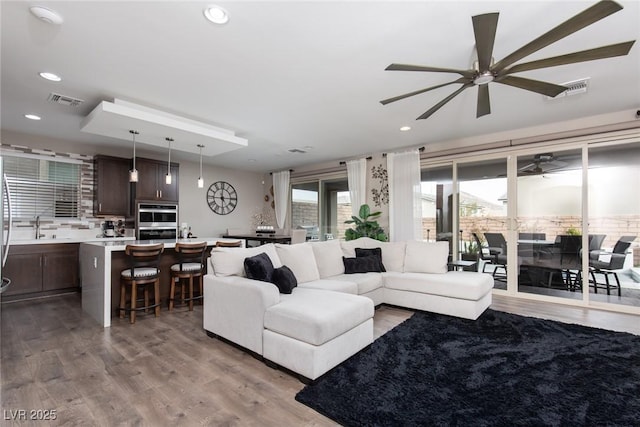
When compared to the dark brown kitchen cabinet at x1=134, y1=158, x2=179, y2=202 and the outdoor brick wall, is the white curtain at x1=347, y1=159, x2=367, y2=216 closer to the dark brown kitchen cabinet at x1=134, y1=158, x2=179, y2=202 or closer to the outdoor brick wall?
the outdoor brick wall

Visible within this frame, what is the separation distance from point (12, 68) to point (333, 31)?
2924 mm

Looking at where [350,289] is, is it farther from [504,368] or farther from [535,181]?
[535,181]

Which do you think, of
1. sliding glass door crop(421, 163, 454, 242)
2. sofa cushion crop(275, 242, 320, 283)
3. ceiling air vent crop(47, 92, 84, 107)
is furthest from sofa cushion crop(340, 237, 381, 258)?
ceiling air vent crop(47, 92, 84, 107)

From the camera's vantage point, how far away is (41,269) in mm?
4594

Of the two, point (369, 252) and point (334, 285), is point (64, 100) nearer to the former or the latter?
point (334, 285)

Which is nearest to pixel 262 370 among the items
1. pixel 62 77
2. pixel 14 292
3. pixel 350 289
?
pixel 350 289

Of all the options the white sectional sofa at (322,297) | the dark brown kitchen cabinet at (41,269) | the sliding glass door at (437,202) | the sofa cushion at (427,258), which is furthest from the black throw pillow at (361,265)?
the dark brown kitchen cabinet at (41,269)

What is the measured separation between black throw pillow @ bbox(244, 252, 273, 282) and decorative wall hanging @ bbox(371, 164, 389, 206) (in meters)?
3.65

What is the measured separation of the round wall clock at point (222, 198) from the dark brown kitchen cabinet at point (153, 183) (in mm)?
1296

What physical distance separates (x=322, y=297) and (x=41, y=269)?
4664 mm

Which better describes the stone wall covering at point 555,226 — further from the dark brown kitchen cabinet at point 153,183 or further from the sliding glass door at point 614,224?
the dark brown kitchen cabinet at point 153,183

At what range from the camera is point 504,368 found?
2.41m

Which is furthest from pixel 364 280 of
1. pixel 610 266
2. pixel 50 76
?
pixel 50 76

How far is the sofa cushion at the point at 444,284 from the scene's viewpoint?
3582mm
